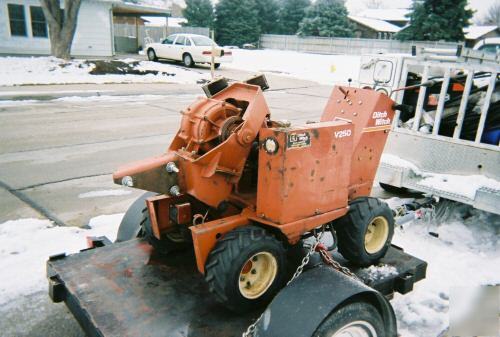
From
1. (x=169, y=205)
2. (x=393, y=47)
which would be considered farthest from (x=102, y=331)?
(x=393, y=47)

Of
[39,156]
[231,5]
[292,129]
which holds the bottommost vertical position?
[39,156]

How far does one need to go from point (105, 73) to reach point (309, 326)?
1867 cm

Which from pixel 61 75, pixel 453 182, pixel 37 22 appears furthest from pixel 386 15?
pixel 453 182

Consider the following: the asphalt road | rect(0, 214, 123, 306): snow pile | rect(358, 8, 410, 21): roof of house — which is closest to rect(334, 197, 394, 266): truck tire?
the asphalt road

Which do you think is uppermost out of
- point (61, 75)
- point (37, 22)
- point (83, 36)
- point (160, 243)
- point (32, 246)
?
point (37, 22)

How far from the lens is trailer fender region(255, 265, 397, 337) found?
7.80ft

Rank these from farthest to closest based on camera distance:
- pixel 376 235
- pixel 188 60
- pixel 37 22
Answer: pixel 188 60, pixel 37 22, pixel 376 235

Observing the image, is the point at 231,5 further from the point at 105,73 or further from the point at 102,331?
the point at 102,331

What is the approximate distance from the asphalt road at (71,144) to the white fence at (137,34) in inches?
668

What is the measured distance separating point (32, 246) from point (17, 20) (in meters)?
22.7

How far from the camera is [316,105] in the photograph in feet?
47.2

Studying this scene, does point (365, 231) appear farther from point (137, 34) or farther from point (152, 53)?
point (137, 34)

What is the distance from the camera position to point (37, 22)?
23.7 m

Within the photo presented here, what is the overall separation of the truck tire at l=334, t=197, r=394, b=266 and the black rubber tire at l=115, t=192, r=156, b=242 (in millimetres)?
1664
